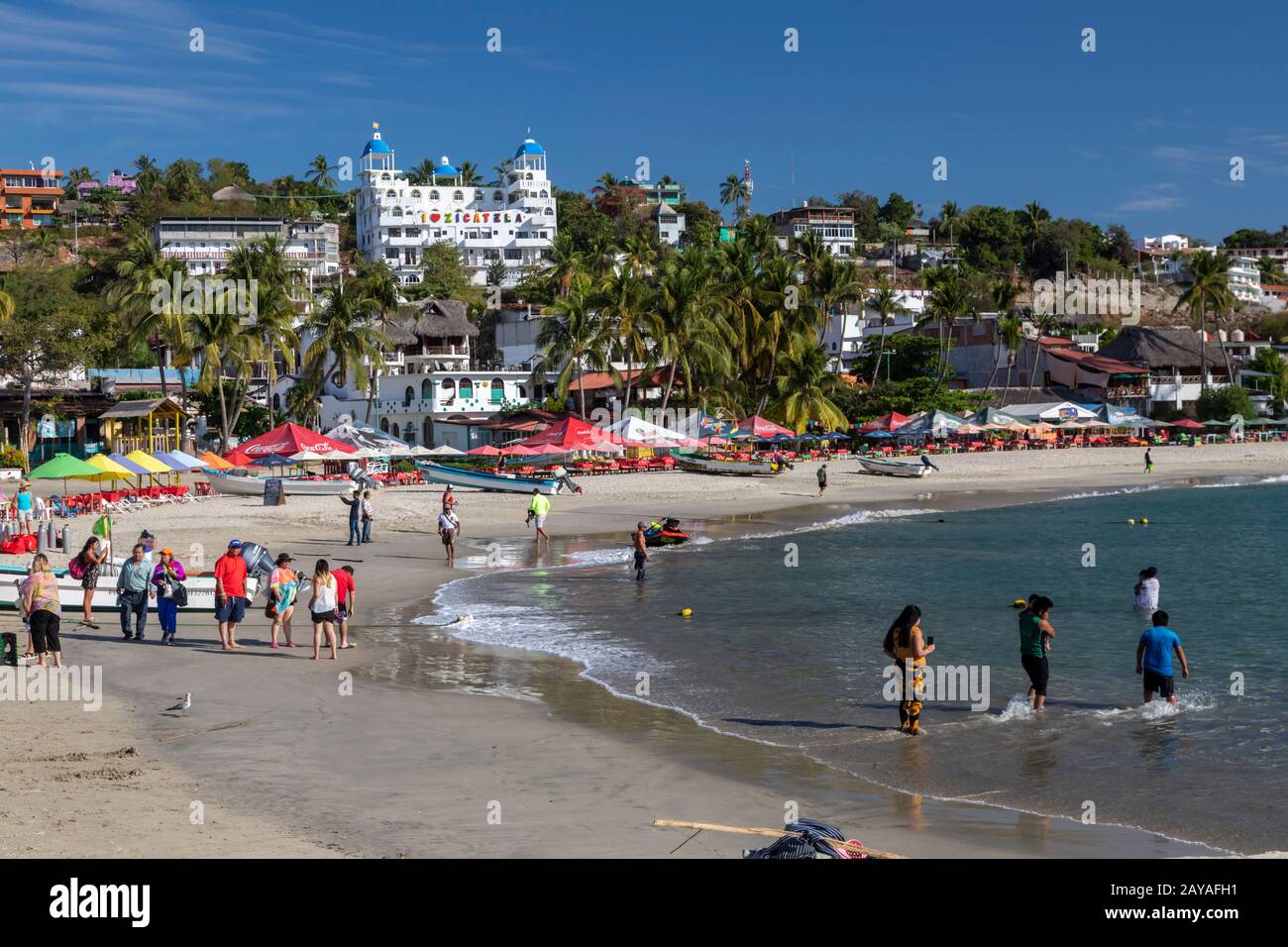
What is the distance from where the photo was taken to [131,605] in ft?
64.0

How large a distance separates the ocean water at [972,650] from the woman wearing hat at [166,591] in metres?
4.86

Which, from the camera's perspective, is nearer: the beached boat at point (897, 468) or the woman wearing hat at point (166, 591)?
the woman wearing hat at point (166, 591)

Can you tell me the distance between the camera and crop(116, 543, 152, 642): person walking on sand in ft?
63.7

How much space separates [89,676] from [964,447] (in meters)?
61.2

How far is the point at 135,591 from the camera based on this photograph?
19.4 meters

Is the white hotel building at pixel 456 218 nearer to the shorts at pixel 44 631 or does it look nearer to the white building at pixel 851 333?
the white building at pixel 851 333

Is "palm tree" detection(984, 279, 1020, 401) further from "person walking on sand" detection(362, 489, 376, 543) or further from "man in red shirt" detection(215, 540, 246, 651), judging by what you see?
"man in red shirt" detection(215, 540, 246, 651)

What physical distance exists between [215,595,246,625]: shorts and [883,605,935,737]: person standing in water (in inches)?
383

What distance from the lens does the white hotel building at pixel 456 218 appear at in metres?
144

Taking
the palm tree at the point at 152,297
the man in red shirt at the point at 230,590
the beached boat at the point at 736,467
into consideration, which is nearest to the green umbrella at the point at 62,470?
the man in red shirt at the point at 230,590

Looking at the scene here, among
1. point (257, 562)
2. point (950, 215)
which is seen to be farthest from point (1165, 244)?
point (257, 562)

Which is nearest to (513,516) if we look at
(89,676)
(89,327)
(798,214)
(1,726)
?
(89,676)
